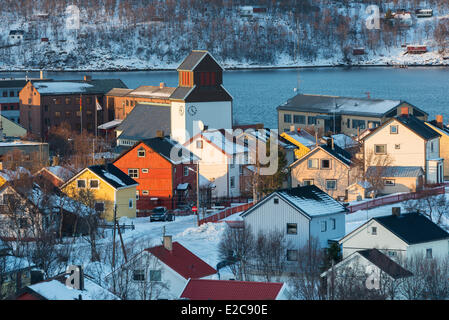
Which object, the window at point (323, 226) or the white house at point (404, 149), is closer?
the window at point (323, 226)

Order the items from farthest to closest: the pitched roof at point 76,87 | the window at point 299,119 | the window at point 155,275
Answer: the pitched roof at point 76,87, the window at point 299,119, the window at point 155,275

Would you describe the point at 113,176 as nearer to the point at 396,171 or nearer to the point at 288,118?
the point at 396,171

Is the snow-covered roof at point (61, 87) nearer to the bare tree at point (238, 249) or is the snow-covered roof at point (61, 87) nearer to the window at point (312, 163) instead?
the window at point (312, 163)

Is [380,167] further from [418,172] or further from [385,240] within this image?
[385,240]

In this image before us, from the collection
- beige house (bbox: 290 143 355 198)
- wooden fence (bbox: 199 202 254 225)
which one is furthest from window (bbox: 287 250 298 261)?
beige house (bbox: 290 143 355 198)

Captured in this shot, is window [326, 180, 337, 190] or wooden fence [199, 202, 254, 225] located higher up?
window [326, 180, 337, 190]

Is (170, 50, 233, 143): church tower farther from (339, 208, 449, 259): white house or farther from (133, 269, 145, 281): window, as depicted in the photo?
(133, 269, 145, 281): window

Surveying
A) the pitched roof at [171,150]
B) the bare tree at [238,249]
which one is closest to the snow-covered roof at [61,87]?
the pitched roof at [171,150]
